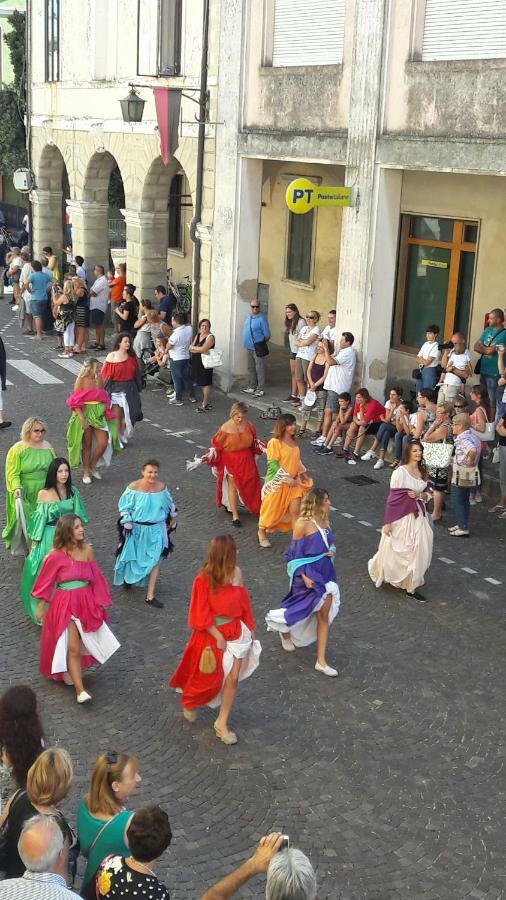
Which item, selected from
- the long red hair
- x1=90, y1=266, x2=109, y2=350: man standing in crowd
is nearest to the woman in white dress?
the long red hair

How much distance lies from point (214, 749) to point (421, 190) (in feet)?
42.9

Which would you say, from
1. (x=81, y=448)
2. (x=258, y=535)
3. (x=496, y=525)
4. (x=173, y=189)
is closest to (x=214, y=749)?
(x=258, y=535)

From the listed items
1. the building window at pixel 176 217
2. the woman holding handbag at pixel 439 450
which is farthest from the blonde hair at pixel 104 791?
the building window at pixel 176 217

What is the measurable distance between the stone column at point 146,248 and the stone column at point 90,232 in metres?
2.94

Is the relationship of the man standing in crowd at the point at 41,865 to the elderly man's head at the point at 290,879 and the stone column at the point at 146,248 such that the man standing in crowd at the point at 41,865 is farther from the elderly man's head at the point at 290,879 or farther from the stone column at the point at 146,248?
the stone column at the point at 146,248

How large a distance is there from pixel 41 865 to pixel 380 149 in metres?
13.4

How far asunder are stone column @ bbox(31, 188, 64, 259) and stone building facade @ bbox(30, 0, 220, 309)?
1.1 inches

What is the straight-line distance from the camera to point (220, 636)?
28.2 feet

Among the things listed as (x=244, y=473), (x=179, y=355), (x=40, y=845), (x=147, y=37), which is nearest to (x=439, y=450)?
(x=244, y=473)

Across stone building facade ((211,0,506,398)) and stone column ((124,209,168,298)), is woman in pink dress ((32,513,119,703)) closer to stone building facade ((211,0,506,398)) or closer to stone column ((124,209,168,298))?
stone building facade ((211,0,506,398))

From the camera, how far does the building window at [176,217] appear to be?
29703 millimetres

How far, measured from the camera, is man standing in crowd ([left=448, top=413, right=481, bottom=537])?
43.3 feet

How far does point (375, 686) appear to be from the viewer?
967cm

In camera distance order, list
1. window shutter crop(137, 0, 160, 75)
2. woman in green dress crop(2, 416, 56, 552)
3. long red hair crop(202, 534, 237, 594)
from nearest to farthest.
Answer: long red hair crop(202, 534, 237, 594) < woman in green dress crop(2, 416, 56, 552) < window shutter crop(137, 0, 160, 75)
